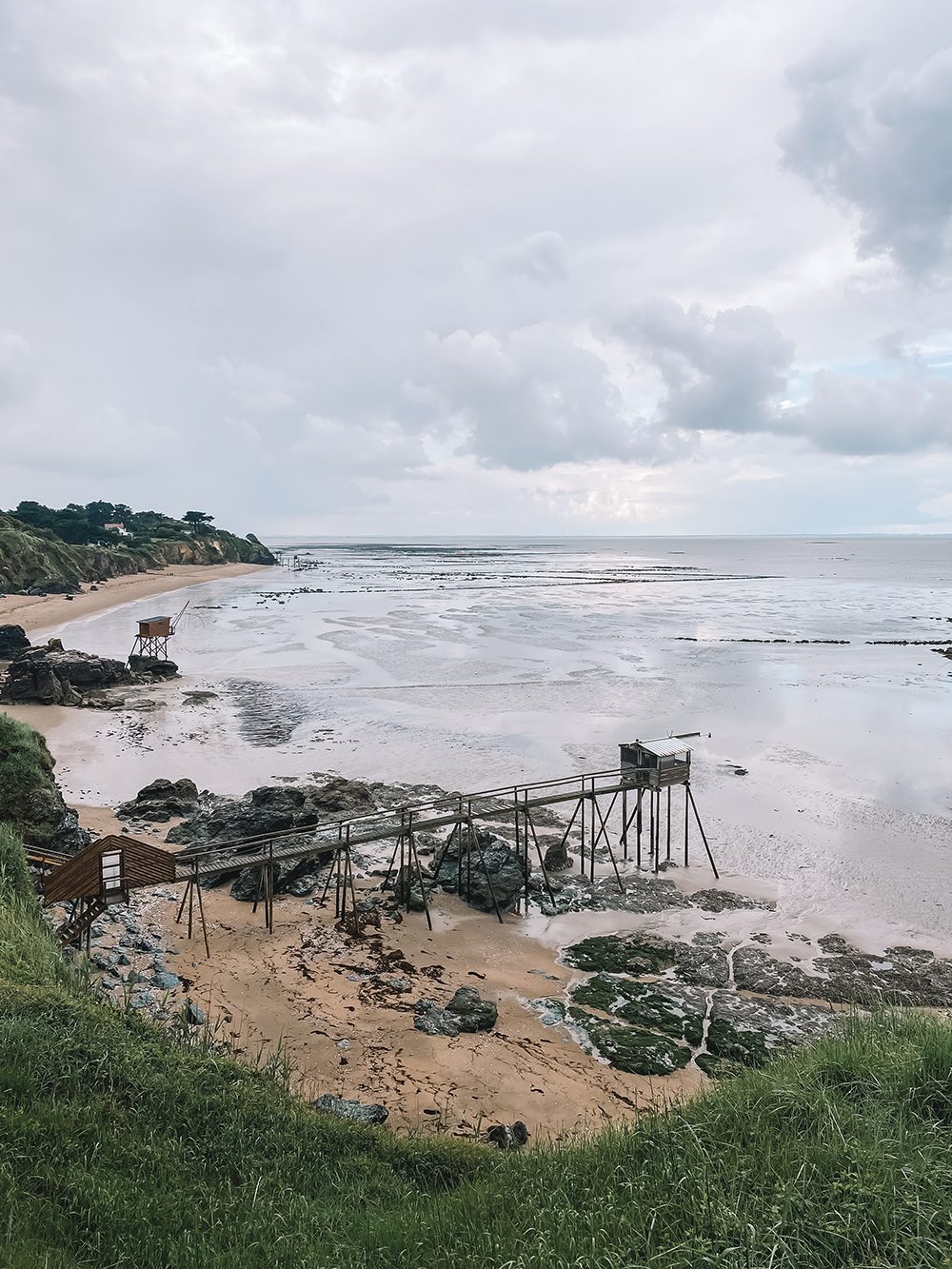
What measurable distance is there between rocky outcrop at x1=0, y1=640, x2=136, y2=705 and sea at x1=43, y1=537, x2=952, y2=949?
10.0 ft

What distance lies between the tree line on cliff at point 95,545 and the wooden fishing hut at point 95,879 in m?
67.1

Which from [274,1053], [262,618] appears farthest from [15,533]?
[274,1053]

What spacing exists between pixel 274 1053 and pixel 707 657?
3929cm

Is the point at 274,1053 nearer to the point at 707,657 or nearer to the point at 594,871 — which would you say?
the point at 594,871

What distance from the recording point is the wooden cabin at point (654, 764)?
1944 centimetres

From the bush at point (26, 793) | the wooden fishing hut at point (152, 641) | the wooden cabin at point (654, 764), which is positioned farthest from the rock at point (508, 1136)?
the wooden fishing hut at point (152, 641)

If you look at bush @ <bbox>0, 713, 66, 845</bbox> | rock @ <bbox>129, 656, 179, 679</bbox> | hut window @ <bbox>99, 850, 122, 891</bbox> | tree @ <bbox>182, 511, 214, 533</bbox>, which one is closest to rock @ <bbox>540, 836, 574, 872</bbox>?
hut window @ <bbox>99, 850, 122, 891</bbox>

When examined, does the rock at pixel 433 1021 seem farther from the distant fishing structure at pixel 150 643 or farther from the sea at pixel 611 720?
the distant fishing structure at pixel 150 643

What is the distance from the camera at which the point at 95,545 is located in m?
103

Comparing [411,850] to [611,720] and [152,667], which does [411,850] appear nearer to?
[611,720]

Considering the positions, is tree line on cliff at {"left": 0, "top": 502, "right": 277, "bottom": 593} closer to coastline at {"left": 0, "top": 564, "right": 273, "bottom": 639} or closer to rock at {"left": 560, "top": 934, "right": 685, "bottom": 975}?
coastline at {"left": 0, "top": 564, "right": 273, "bottom": 639}

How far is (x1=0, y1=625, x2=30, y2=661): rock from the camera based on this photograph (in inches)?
1586

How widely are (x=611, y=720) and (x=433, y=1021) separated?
1994 centimetres

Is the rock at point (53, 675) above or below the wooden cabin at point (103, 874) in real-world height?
above
